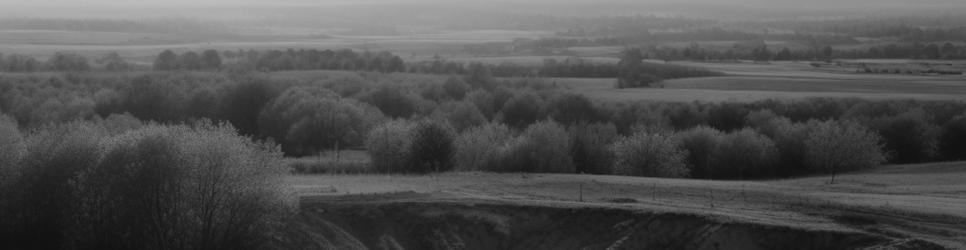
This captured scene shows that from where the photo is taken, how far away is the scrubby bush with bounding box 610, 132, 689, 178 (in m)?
67.7

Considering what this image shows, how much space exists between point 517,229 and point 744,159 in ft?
114

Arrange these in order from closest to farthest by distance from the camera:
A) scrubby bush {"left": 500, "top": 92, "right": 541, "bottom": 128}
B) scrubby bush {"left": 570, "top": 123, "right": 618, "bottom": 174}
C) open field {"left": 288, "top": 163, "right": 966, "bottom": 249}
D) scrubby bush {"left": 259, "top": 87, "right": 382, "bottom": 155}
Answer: open field {"left": 288, "top": 163, "right": 966, "bottom": 249}
scrubby bush {"left": 570, "top": 123, "right": 618, "bottom": 174}
scrubby bush {"left": 259, "top": 87, "right": 382, "bottom": 155}
scrubby bush {"left": 500, "top": 92, "right": 541, "bottom": 128}

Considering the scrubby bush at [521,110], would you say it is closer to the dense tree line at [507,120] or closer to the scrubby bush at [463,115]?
the dense tree line at [507,120]

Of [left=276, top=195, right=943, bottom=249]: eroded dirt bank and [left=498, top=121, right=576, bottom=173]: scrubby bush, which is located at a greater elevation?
[left=276, top=195, right=943, bottom=249]: eroded dirt bank

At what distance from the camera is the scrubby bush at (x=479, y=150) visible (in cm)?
6669

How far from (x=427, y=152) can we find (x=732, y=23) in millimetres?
112153

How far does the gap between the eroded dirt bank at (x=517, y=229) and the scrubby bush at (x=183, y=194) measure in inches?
84.3

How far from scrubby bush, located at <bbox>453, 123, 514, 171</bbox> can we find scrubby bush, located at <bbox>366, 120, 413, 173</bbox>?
2.86 m

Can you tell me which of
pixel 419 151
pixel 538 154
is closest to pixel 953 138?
pixel 538 154

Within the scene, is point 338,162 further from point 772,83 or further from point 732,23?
point 732,23

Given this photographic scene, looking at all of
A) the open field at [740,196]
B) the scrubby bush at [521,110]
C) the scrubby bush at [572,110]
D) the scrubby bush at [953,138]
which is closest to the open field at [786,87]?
the scrubby bush at [572,110]

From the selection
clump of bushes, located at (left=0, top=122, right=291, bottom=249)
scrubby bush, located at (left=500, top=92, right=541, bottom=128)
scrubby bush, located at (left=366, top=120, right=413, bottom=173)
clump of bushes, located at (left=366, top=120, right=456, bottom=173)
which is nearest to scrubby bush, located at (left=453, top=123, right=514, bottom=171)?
clump of bushes, located at (left=366, top=120, right=456, bottom=173)

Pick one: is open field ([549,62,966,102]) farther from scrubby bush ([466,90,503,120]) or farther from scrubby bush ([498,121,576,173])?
scrubby bush ([498,121,576,173])

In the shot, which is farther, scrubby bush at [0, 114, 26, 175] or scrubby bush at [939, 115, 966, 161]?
scrubby bush at [939, 115, 966, 161]
